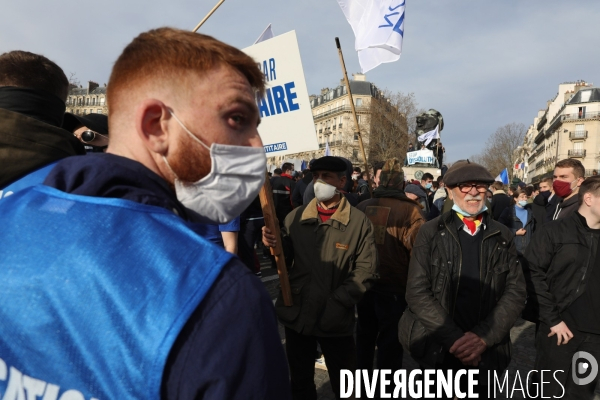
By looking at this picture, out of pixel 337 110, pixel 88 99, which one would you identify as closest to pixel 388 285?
pixel 337 110

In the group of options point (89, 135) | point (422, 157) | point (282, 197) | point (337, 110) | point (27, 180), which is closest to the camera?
point (27, 180)

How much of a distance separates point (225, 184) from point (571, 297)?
125 inches

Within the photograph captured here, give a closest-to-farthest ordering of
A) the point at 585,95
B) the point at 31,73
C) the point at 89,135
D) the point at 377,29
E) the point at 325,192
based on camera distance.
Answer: the point at 31,73
the point at 89,135
the point at 325,192
the point at 377,29
the point at 585,95

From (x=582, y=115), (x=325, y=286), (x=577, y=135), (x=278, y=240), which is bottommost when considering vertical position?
(x=577, y=135)

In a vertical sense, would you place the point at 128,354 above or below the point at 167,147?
below

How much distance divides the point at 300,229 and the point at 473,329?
4.56 feet

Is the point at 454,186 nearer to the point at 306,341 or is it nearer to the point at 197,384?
the point at 306,341

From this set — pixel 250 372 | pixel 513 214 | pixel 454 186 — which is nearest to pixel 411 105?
pixel 513 214

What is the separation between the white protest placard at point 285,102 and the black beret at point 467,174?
1126 mm

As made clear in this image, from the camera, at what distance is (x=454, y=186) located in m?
3.29

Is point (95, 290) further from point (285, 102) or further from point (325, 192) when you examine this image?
point (285, 102)

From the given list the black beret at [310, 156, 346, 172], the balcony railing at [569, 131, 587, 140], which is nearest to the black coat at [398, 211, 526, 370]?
the black beret at [310, 156, 346, 172]

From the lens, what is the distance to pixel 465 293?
9.89ft

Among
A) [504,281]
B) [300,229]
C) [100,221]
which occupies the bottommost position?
[504,281]
